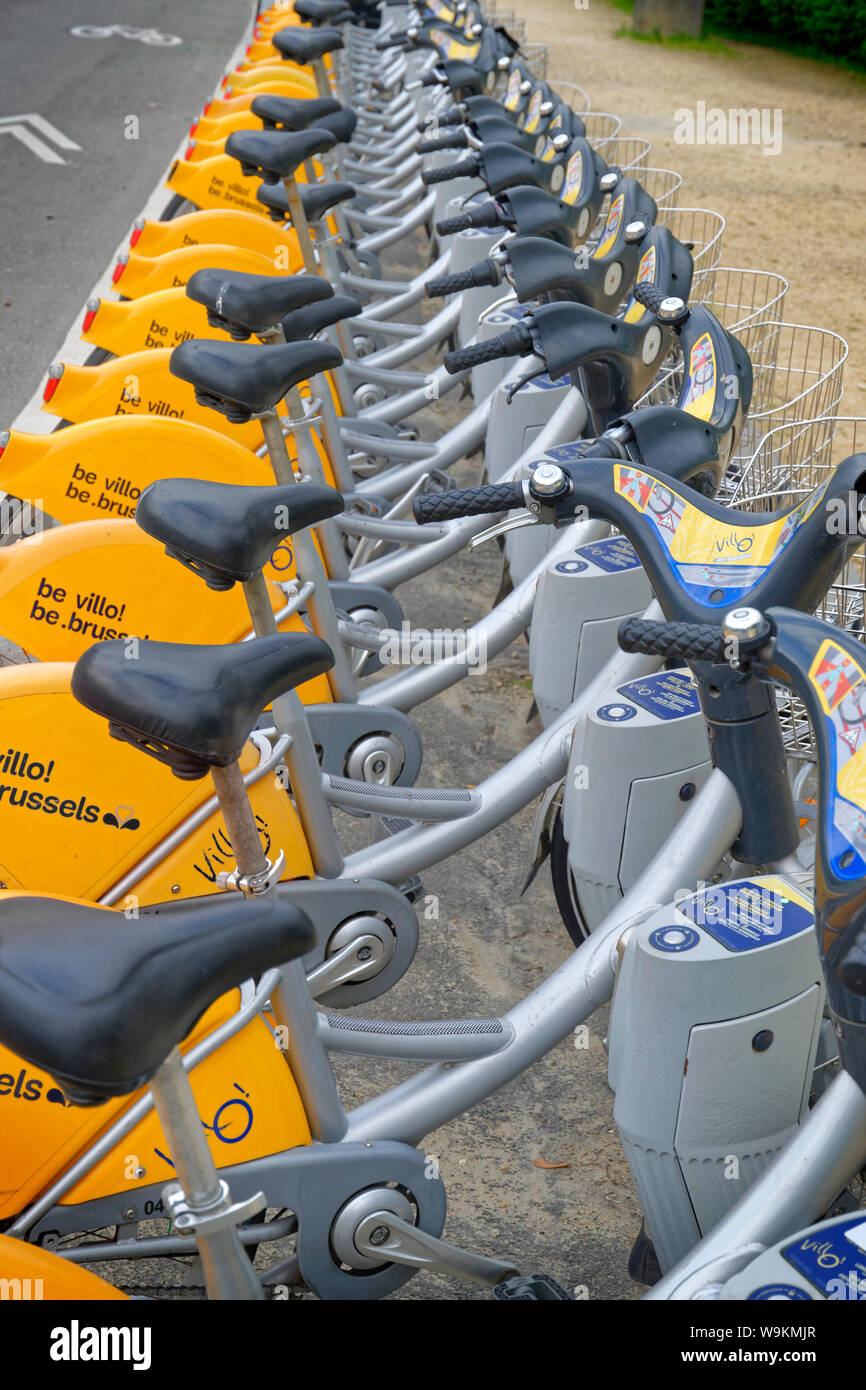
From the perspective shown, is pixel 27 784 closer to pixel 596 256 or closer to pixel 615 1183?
pixel 615 1183

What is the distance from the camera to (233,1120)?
1886 mm

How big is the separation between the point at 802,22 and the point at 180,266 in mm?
12624

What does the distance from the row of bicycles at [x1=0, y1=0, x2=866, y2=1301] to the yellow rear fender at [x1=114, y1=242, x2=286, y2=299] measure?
34 centimetres

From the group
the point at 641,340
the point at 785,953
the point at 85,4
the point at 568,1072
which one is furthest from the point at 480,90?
the point at 85,4

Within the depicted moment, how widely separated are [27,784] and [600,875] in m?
0.90

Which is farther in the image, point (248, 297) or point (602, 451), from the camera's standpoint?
point (248, 297)

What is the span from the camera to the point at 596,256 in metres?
2.92

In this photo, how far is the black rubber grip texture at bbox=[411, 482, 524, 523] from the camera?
172 cm

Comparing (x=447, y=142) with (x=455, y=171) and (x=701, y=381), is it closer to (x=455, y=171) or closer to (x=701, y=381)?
(x=455, y=171)

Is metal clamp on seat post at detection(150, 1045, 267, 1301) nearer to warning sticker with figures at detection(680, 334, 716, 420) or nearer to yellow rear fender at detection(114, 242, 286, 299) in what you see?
warning sticker with figures at detection(680, 334, 716, 420)

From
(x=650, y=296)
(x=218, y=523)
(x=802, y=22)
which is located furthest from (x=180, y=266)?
(x=802, y=22)

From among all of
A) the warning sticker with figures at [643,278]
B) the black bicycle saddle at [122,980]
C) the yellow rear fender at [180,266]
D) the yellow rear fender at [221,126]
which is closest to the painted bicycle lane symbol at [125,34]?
the yellow rear fender at [221,126]

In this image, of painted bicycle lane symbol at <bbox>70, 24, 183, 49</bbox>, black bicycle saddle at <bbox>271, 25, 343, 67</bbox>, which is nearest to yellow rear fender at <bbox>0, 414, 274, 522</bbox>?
black bicycle saddle at <bbox>271, 25, 343, 67</bbox>

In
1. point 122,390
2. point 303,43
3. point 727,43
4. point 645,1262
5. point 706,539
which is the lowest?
point 645,1262
